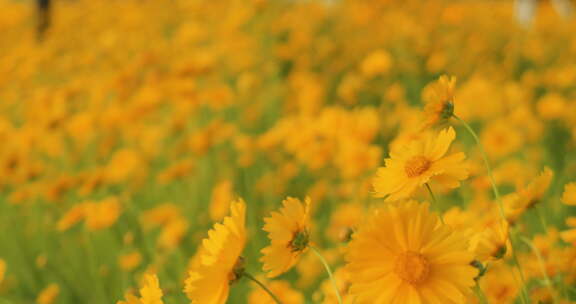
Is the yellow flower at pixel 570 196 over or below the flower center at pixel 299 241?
over

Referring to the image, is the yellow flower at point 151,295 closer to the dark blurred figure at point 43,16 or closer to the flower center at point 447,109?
the flower center at point 447,109

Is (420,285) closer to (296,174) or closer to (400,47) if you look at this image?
(296,174)

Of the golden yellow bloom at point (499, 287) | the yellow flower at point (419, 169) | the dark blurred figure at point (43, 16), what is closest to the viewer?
the yellow flower at point (419, 169)

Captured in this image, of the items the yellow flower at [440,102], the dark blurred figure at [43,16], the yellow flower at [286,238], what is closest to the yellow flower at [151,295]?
the yellow flower at [286,238]

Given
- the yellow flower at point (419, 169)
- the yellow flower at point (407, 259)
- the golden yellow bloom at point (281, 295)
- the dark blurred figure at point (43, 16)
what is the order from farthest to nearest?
1. the dark blurred figure at point (43, 16)
2. the golden yellow bloom at point (281, 295)
3. the yellow flower at point (419, 169)
4. the yellow flower at point (407, 259)

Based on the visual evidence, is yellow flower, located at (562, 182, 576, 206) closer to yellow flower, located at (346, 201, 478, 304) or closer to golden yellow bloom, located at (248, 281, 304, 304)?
yellow flower, located at (346, 201, 478, 304)

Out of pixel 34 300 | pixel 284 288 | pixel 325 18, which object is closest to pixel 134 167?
pixel 34 300

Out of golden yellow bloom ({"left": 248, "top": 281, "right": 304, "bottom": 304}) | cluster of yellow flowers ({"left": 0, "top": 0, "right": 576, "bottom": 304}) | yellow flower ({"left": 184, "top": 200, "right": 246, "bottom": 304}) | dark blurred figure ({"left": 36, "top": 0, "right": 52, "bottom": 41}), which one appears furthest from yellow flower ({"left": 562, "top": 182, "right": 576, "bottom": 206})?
dark blurred figure ({"left": 36, "top": 0, "right": 52, "bottom": 41})
